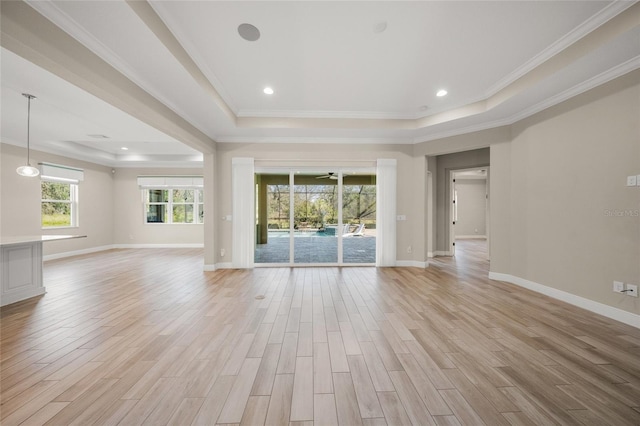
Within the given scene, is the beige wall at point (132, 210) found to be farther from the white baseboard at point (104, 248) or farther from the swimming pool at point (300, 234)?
the swimming pool at point (300, 234)

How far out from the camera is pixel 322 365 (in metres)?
1.97

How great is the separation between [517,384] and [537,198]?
324 cm

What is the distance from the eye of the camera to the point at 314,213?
5.67 metres

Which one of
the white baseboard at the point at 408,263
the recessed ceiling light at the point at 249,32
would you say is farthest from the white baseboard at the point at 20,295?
the white baseboard at the point at 408,263

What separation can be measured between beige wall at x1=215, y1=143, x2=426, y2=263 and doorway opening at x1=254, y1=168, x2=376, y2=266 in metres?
0.29

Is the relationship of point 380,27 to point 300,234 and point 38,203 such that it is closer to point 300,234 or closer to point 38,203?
point 300,234

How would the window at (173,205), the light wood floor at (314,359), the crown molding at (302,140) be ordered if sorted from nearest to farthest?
1. the light wood floor at (314,359)
2. the crown molding at (302,140)
3. the window at (173,205)

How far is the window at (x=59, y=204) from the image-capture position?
638 cm

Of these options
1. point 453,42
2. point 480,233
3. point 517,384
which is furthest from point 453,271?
point 480,233

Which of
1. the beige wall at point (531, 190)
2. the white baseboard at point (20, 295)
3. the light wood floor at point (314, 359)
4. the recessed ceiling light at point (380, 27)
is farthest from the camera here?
the white baseboard at point (20, 295)

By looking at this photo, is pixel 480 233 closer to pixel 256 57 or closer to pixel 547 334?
pixel 547 334

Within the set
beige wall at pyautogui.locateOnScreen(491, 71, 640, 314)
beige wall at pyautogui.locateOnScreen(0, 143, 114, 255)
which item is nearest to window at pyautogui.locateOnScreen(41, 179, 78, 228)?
beige wall at pyautogui.locateOnScreen(0, 143, 114, 255)

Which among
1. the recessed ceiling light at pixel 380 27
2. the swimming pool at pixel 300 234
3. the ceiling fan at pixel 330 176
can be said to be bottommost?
the swimming pool at pixel 300 234

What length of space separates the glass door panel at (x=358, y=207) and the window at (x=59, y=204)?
25.1 feet
